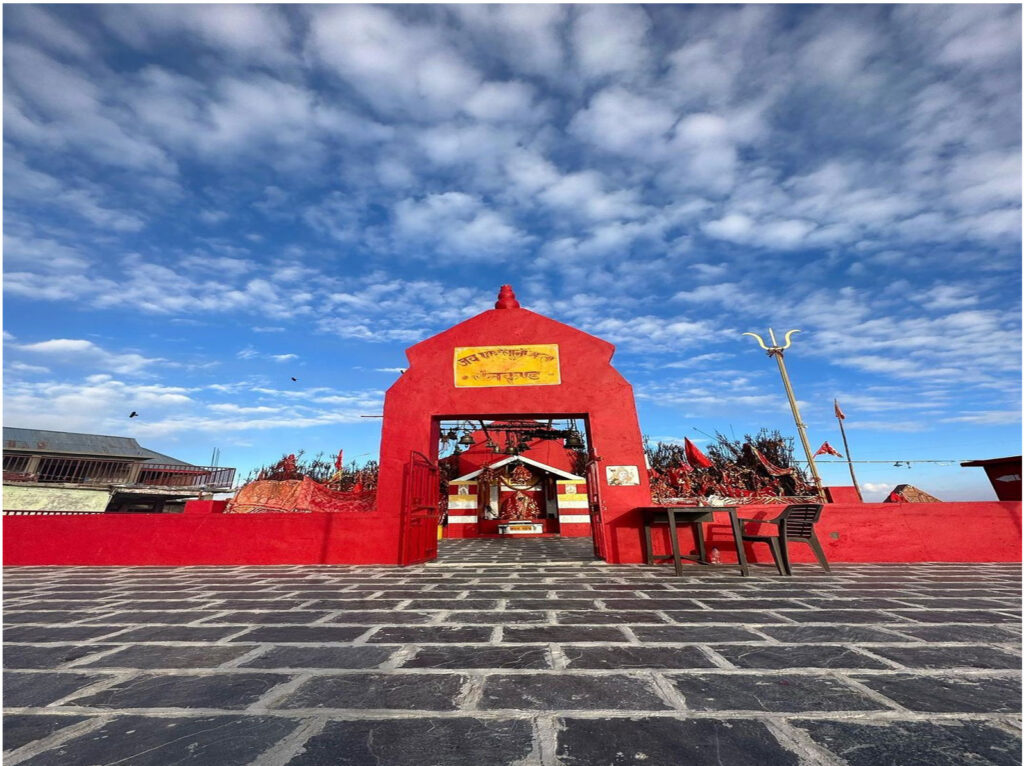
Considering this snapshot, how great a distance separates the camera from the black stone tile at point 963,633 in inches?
115

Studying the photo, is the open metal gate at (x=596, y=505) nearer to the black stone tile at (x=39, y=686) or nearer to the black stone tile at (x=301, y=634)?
the black stone tile at (x=301, y=634)

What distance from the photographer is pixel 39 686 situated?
224 cm

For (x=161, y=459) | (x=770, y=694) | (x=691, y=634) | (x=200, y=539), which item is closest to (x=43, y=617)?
(x=200, y=539)

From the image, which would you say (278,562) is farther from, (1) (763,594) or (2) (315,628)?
(1) (763,594)

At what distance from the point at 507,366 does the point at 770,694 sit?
742 centimetres

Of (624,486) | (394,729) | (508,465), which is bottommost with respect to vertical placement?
(394,729)

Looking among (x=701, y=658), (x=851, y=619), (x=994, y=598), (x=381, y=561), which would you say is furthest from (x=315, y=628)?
(x=994, y=598)

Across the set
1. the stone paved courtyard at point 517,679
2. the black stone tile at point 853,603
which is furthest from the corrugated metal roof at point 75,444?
the black stone tile at point 853,603

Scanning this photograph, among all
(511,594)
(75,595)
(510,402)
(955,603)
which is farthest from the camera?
(510,402)

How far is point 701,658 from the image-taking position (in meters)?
2.57

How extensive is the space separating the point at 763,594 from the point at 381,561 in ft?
20.7

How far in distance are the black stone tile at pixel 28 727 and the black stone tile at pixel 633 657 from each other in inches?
93.3

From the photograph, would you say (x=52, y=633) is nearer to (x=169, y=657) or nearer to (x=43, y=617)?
(x=43, y=617)

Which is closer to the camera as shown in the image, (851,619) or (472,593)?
(851,619)
